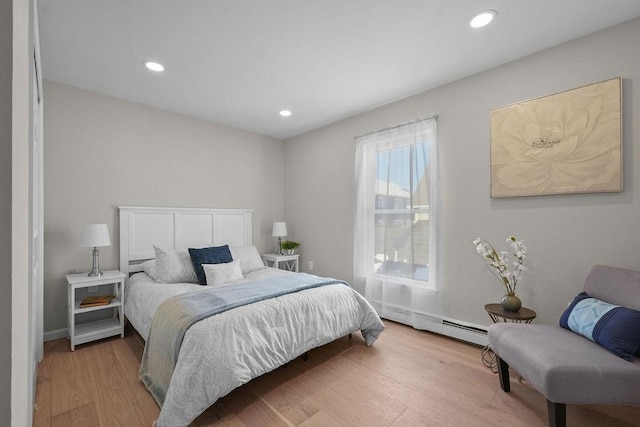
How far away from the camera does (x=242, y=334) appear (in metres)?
1.79

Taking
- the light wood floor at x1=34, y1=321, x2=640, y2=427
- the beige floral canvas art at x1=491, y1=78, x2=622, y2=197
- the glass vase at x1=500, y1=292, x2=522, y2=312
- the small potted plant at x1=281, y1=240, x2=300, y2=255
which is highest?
the beige floral canvas art at x1=491, y1=78, x2=622, y2=197

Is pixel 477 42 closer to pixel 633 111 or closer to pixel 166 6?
pixel 633 111

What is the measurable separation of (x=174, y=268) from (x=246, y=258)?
84 cm

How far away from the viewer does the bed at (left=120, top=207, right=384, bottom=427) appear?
1.58m

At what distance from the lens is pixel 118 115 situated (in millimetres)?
3076

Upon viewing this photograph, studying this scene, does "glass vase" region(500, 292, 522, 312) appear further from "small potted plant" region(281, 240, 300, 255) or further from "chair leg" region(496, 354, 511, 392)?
"small potted plant" region(281, 240, 300, 255)

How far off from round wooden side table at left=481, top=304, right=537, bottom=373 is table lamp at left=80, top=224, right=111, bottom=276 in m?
3.51

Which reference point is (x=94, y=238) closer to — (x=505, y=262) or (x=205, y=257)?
(x=205, y=257)

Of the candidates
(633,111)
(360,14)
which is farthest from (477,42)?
(633,111)

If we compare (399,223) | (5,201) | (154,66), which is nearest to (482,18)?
(399,223)

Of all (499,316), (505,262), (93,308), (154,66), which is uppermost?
(154,66)

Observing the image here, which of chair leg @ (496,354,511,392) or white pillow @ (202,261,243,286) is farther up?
white pillow @ (202,261,243,286)

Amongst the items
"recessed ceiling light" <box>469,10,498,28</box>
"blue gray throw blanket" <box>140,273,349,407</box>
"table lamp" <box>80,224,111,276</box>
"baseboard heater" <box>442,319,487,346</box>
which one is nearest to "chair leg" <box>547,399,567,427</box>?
"baseboard heater" <box>442,319,487,346</box>

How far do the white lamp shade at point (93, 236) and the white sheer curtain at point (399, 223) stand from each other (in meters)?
2.71
